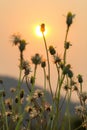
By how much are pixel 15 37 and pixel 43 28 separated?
16cm

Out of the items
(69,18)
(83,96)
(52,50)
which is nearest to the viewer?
(69,18)

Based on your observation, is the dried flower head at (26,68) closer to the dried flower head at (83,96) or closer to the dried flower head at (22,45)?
the dried flower head at (22,45)

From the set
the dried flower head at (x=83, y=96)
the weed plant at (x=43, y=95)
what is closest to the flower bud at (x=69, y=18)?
the weed plant at (x=43, y=95)

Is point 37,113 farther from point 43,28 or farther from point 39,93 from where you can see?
point 43,28

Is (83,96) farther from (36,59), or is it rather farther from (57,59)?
(36,59)

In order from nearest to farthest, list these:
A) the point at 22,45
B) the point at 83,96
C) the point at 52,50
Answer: the point at 22,45, the point at 52,50, the point at 83,96

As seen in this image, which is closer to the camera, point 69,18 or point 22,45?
point 22,45

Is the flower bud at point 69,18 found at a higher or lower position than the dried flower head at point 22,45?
higher

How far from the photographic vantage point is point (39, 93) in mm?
2475

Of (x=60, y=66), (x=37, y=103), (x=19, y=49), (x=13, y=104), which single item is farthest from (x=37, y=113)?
(x=19, y=49)

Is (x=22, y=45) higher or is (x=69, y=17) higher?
(x=69, y=17)

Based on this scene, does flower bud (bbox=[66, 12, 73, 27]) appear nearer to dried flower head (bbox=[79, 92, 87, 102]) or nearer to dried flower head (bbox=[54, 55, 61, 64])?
dried flower head (bbox=[54, 55, 61, 64])

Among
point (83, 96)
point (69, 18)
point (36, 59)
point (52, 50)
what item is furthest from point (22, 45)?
point (83, 96)

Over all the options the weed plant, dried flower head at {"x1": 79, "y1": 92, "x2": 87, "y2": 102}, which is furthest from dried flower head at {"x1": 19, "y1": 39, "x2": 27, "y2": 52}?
dried flower head at {"x1": 79, "y1": 92, "x2": 87, "y2": 102}
